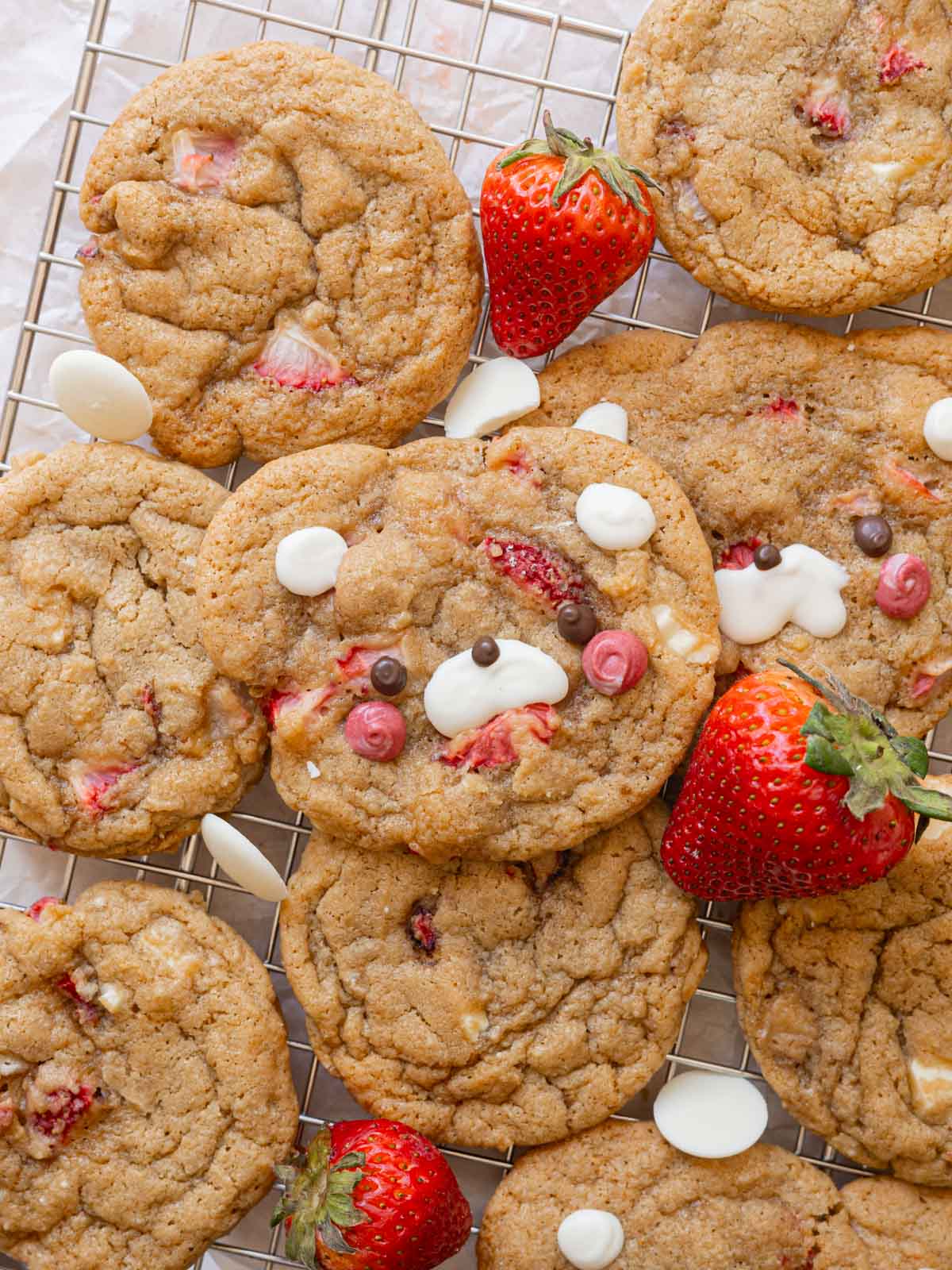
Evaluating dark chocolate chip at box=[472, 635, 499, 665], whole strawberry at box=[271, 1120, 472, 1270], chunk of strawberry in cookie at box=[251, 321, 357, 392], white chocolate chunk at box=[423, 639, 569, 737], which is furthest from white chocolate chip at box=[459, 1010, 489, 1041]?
chunk of strawberry in cookie at box=[251, 321, 357, 392]

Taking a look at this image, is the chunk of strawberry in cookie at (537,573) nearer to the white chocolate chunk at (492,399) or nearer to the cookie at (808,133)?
the white chocolate chunk at (492,399)

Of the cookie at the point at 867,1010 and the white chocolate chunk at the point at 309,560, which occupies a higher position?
the white chocolate chunk at the point at 309,560

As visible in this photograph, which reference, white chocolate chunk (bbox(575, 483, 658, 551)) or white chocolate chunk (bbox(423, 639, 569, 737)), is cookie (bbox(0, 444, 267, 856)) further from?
white chocolate chunk (bbox(575, 483, 658, 551))

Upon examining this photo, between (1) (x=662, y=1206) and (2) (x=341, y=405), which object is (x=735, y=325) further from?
(1) (x=662, y=1206)

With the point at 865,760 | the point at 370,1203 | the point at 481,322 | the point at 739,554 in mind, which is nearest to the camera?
the point at 865,760

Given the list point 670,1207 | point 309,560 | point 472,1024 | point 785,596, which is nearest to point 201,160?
point 309,560

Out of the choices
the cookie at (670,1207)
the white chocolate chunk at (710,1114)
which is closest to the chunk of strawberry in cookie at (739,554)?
the white chocolate chunk at (710,1114)

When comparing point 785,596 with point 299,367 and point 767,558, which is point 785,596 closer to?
point 767,558
